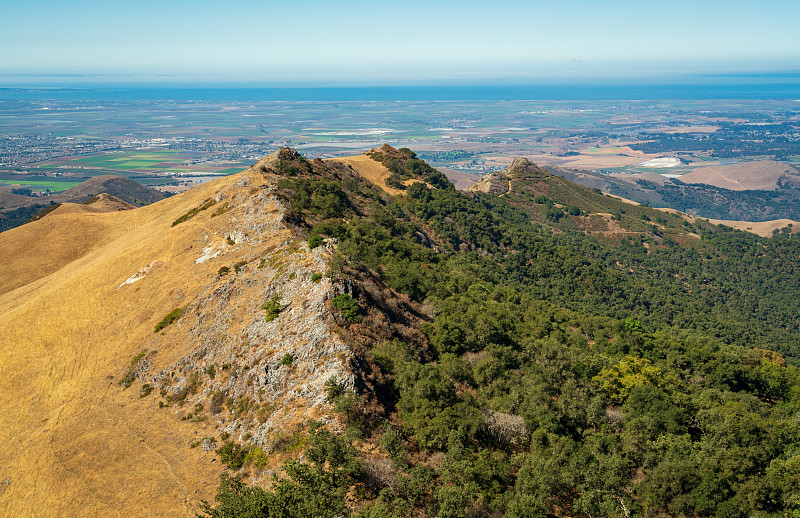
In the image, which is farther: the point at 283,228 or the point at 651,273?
the point at 651,273

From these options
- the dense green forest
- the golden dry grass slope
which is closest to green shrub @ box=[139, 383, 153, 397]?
the golden dry grass slope

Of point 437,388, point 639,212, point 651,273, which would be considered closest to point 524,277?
point 651,273

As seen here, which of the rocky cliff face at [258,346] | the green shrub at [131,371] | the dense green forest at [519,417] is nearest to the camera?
the dense green forest at [519,417]

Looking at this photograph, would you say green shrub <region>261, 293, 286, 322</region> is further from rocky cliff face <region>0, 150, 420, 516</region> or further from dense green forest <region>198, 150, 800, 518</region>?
dense green forest <region>198, 150, 800, 518</region>

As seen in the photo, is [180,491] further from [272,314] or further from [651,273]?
[651,273]

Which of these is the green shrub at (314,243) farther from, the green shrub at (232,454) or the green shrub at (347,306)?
the green shrub at (232,454)

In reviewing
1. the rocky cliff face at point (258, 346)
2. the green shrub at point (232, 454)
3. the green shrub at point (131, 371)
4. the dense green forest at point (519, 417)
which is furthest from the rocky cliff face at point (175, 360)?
the dense green forest at point (519, 417)

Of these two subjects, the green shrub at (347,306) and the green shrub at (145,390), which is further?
the green shrub at (145,390)

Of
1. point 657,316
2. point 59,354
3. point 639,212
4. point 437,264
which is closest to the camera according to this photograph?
point 59,354
